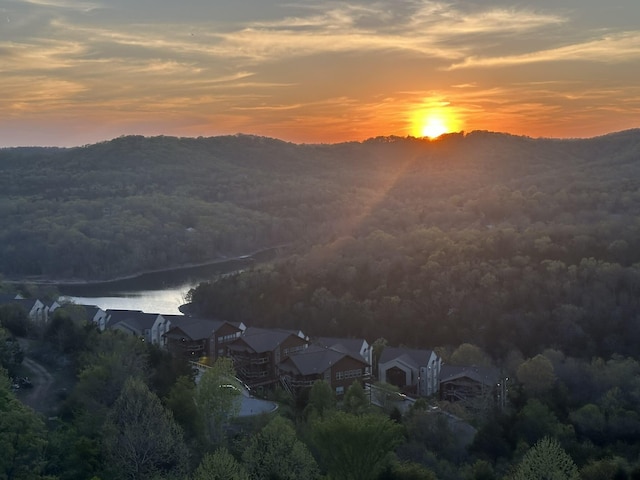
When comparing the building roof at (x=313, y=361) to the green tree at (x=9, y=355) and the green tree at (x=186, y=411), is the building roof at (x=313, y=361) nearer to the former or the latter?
the green tree at (x=186, y=411)

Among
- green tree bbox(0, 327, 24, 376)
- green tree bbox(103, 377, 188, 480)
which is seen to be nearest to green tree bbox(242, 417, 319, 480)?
green tree bbox(103, 377, 188, 480)

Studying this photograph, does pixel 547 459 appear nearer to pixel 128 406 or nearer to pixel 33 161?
pixel 128 406

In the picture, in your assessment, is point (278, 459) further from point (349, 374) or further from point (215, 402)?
point (349, 374)

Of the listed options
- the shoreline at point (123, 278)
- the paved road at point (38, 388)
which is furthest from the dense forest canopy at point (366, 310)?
the shoreline at point (123, 278)

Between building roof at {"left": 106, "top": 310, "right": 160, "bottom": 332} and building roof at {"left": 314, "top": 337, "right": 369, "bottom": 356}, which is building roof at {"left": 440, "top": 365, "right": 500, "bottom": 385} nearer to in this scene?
building roof at {"left": 314, "top": 337, "right": 369, "bottom": 356}

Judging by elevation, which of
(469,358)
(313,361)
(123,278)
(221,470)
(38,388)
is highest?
(221,470)

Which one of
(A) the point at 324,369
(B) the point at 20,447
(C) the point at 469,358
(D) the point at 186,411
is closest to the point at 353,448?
(D) the point at 186,411
